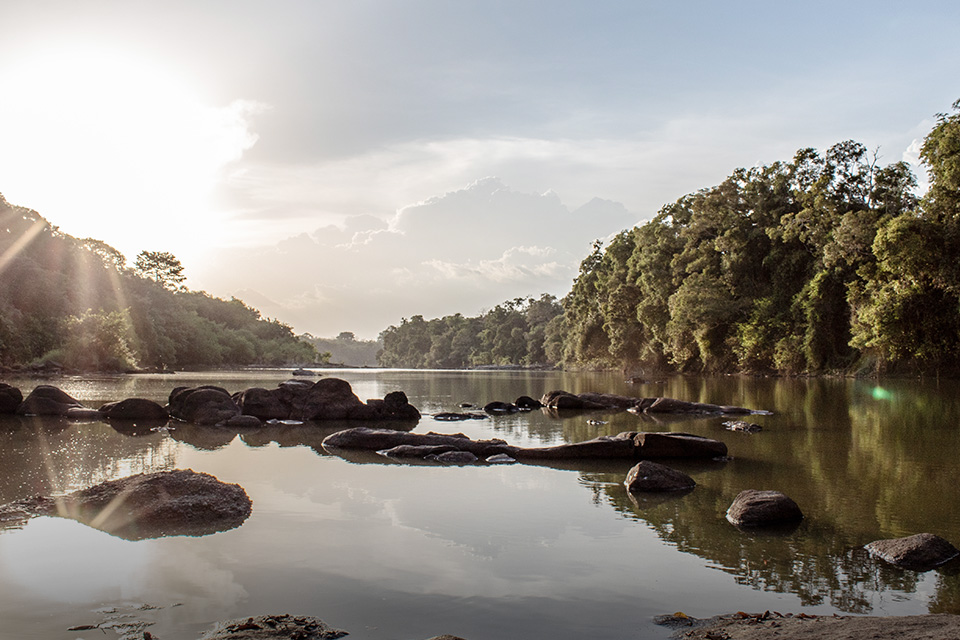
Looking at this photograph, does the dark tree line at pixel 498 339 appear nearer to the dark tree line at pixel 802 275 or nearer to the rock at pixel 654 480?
the dark tree line at pixel 802 275

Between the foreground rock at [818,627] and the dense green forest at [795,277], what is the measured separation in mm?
33771

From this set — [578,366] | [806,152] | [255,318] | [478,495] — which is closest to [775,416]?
[478,495]

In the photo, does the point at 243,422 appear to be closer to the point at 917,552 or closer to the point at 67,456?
the point at 67,456

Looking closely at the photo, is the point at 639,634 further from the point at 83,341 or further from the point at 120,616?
the point at 83,341

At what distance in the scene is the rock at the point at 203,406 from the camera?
865 inches

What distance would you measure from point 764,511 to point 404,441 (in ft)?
29.1

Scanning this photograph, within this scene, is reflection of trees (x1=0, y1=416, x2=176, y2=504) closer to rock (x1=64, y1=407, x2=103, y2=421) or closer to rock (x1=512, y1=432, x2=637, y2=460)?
rock (x1=64, y1=407, x2=103, y2=421)

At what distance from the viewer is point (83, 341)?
60.6 meters

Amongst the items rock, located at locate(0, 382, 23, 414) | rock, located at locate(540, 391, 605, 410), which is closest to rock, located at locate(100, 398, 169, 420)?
rock, located at locate(0, 382, 23, 414)

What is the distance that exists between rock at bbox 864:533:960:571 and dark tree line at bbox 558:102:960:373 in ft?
102

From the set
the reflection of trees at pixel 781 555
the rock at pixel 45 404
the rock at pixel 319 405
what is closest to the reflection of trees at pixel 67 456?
the rock at pixel 45 404

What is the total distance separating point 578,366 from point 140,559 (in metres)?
102

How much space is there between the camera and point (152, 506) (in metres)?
8.88

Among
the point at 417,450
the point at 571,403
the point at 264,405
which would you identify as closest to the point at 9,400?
the point at 264,405
